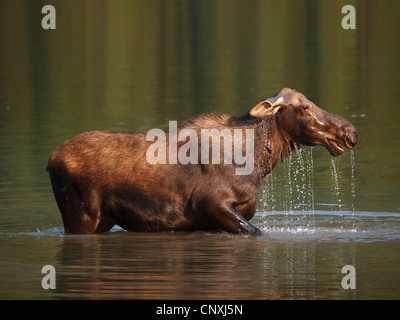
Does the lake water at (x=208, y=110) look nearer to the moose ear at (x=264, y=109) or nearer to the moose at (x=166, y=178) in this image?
the moose at (x=166, y=178)

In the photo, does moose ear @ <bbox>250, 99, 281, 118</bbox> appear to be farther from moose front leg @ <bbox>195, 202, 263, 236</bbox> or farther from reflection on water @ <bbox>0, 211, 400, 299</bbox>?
reflection on water @ <bbox>0, 211, 400, 299</bbox>

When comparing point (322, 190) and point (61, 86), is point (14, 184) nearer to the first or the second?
point (322, 190)

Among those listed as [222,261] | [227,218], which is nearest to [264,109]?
[227,218]

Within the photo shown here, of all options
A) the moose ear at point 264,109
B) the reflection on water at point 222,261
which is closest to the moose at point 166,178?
the moose ear at point 264,109

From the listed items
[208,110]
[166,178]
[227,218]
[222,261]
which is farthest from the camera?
[208,110]

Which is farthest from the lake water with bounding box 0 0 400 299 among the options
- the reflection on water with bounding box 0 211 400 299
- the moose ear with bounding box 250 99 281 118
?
the moose ear with bounding box 250 99 281 118

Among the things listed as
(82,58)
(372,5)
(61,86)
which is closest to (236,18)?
(372,5)

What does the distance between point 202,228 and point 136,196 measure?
0.89 metres

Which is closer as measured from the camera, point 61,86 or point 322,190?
point 322,190

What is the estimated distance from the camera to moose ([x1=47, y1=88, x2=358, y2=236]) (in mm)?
12500

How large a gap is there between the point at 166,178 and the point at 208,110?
11.9 metres

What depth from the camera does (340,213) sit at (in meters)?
14.1

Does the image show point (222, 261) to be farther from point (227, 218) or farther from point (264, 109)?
point (264, 109)

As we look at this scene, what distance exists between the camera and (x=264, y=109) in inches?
494
